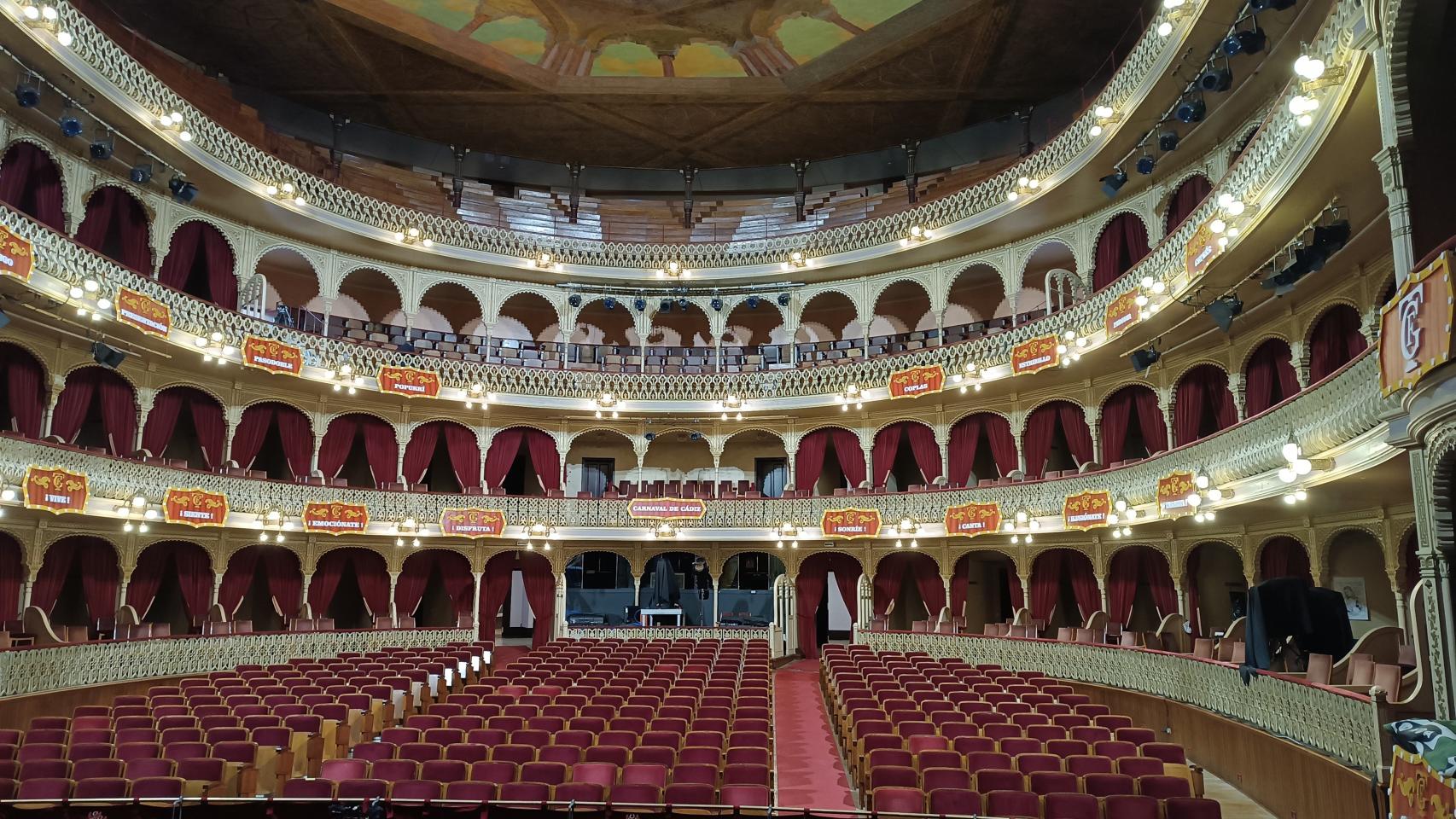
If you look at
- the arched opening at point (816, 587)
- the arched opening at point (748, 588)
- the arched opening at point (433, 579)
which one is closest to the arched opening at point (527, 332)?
the arched opening at point (433, 579)

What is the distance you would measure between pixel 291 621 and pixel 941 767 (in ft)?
59.0

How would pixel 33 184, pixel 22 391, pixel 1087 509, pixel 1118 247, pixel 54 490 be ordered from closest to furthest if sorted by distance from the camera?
pixel 54 490 → pixel 22 391 → pixel 33 184 → pixel 1087 509 → pixel 1118 247

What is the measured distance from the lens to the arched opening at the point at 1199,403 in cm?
1778

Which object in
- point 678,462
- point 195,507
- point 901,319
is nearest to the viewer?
point 195,507

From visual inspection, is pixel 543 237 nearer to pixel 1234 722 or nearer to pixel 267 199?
pixel 267 199

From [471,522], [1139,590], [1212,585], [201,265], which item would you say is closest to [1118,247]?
[1212,585]

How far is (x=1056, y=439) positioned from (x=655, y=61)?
13715 millimetres

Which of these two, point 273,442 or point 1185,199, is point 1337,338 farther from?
point 273,442

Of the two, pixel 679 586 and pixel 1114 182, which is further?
pixel 679 586

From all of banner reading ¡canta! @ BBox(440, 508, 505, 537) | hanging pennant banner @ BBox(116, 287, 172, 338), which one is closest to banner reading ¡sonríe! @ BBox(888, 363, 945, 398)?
banner reading ¡canta! @ BBox(440, 508, 505, 537)

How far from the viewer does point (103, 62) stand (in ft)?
52.4

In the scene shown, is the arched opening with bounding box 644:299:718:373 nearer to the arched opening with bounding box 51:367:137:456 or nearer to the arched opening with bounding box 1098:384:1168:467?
the arched opening with bounding box 1098:384:1168:467

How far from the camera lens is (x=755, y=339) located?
28938 millimetres

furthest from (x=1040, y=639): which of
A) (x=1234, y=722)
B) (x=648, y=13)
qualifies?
(x=648, y=13)
